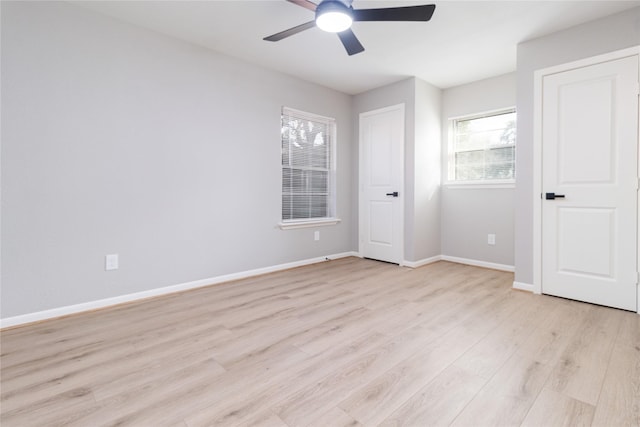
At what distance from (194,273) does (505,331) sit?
9.10ft

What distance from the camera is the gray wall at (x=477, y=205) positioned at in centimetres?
387

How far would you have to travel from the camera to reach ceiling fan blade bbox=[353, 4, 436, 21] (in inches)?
78.1

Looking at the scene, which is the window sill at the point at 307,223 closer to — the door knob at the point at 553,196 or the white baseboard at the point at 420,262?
the white baseboard at the point at 420,262

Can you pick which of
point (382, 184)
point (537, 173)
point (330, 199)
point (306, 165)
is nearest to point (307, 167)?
point (306, 165)

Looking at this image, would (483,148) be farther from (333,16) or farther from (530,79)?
(333,16)

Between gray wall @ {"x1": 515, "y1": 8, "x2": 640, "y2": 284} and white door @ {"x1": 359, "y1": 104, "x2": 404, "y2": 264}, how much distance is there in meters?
1.40

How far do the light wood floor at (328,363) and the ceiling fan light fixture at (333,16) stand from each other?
2.15m

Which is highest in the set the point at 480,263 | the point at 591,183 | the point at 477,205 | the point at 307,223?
the point at 591,183

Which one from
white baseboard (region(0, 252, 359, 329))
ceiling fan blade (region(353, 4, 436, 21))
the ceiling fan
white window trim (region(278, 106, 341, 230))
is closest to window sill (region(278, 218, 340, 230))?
white window trim (region(278, 106, 341, 230))

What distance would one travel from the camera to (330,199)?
4594mm

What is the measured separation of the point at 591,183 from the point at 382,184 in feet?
7.45

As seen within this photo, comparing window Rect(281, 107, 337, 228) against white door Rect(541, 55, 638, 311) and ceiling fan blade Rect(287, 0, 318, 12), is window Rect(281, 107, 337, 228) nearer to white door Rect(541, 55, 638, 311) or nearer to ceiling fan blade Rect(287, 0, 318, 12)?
ceiling fan blade Rect(287, 0, 318, 12)

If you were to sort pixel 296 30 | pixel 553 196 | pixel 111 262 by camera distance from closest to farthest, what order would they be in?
pixel 296 30, pixel 111 262, pixel 553 196

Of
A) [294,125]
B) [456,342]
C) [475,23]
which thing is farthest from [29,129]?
[475,23]
